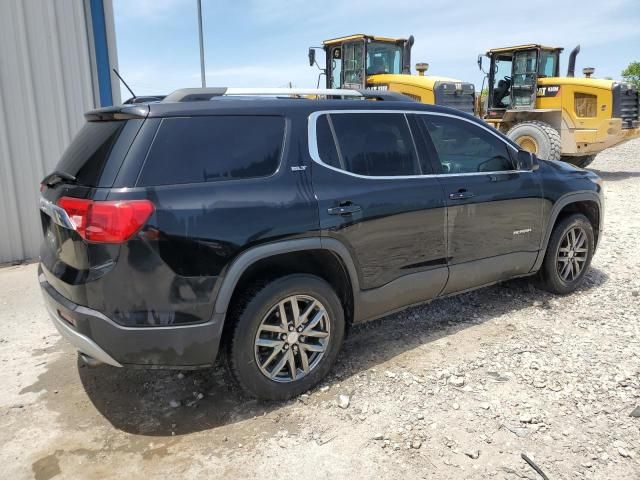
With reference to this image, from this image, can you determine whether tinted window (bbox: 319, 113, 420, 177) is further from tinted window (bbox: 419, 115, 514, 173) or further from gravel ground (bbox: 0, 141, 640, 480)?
gravel ground (bbox: 0, 141, 640, 480)

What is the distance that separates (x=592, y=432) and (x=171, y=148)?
2774mm

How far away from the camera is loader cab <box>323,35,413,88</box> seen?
11.5 metres

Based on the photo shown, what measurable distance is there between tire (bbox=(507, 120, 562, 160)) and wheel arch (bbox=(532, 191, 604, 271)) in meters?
7.05

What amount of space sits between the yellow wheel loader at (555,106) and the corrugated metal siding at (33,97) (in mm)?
9754

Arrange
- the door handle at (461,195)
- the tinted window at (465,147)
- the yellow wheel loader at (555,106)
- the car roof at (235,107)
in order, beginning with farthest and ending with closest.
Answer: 1. the yellow wheel loader at (555,106)
2. the tinted window at (465,147)
3. the door handle at (461,195)
4. the car roof at (235,107)

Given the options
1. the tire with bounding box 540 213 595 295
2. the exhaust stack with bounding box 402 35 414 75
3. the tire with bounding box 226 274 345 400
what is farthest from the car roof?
the exhaust stack with bounding box 402 35 414 75

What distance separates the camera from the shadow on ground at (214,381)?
3.05 metres

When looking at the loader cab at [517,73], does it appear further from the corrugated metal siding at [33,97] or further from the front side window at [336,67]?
the corrugated metal siding at [33,97]

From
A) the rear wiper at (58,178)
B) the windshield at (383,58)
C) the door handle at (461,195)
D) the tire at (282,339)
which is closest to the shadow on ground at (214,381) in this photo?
the tire at (282,339)

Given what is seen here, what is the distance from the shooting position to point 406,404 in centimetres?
315

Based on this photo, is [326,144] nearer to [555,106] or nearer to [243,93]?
[243,93]

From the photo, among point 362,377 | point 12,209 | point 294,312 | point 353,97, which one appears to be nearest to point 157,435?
point 294,312

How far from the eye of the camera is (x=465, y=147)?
160 inches

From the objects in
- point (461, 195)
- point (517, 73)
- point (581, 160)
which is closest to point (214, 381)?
point (461, 195)
